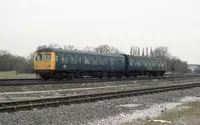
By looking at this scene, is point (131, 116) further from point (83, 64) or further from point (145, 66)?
point (145, 66)

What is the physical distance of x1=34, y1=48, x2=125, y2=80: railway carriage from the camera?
2905 centimetres

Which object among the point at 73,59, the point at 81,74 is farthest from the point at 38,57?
the point at 81,74

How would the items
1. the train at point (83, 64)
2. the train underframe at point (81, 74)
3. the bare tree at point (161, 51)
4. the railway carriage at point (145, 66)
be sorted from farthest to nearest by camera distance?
the bare tree at point (161, 51) → the railway carriage at point (145, 66) → the train underframe at point (81, 74) → the train at point (83, 64)

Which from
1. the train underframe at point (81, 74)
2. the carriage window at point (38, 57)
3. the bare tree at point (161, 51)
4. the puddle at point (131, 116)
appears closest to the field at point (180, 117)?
the puddle at point (131, 116)

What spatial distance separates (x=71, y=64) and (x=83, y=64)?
83.4 inches

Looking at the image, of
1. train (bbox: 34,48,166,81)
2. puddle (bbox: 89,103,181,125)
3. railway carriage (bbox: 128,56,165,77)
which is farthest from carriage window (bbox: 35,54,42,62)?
puddle (bbox: 89,103,181,125)

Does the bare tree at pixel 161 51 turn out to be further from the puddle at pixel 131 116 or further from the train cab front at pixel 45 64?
the puddle at pixel 131 116

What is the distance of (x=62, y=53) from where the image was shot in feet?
98.7

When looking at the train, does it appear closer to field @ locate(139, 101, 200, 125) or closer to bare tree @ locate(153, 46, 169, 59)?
field @ locate(139, 101, 200, 125)

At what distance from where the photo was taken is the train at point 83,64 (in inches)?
1149

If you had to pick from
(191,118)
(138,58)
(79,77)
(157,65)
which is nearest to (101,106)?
(191,118)

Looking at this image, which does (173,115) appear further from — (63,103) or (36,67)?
(36,67)

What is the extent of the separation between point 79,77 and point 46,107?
19123 millimetres

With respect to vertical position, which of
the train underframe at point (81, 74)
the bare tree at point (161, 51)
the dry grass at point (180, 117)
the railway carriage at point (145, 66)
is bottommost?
the dry grass at point (180, 117)
